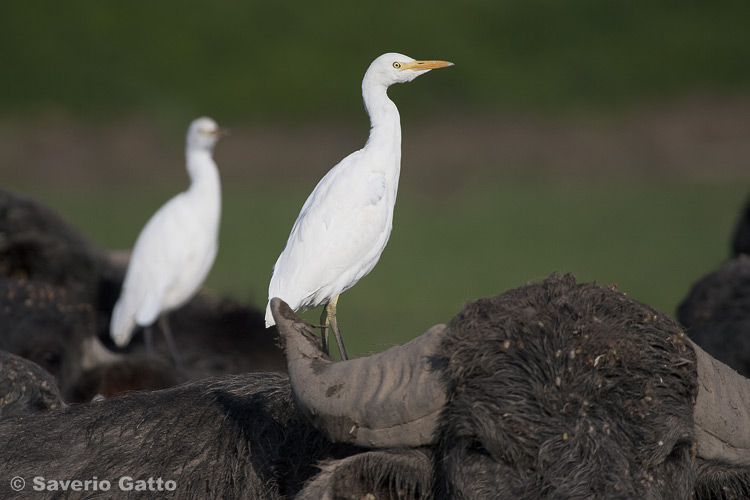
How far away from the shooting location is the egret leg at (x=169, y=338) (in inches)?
416

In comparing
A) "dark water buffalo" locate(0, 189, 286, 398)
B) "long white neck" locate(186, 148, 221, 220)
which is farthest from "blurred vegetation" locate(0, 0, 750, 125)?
"dark water buffalo" locate(0, 189, 286, 398)

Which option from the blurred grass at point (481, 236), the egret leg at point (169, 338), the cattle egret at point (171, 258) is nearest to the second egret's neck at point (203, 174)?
the cattle egret at point (171, 258)

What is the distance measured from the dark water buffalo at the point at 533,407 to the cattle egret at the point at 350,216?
195 cm

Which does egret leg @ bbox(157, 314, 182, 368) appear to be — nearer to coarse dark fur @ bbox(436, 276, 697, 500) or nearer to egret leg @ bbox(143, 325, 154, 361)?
egret leg @ bbox(143, 325, 154, 361)

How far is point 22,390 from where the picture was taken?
5988 mm

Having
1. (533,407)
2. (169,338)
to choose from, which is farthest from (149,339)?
(533,407)

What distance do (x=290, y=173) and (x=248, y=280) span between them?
57.5ft

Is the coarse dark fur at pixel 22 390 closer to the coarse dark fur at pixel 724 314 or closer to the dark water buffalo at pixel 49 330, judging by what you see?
the dark water buffalo at pixel 49 330

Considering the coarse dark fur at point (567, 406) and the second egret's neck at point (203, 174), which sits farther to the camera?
the second egret's neck at point (203, 174)

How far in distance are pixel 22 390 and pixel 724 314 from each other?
237 inches

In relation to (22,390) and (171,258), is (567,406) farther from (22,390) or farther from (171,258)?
(171,258)

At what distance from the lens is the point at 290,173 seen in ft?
135

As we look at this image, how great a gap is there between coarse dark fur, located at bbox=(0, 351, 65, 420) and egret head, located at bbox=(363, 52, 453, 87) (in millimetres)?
2587

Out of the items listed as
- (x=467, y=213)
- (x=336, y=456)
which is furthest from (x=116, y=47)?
(x=336, y=456)
